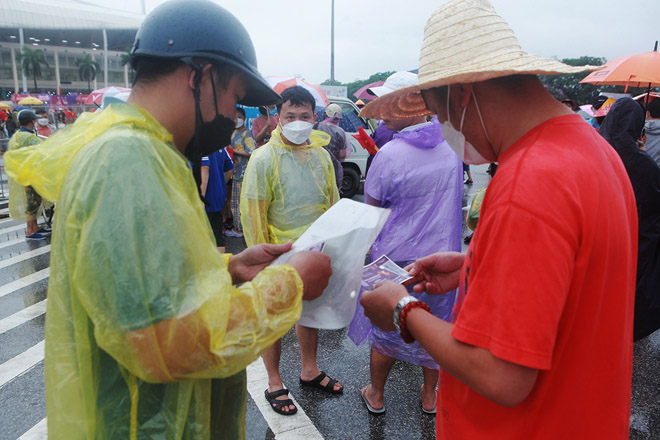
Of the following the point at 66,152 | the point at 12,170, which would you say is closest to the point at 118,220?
the point at 66,152

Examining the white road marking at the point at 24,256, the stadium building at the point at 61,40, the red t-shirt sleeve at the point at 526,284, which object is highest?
the stadium building at the point at 61,40

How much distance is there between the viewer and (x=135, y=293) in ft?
2.84

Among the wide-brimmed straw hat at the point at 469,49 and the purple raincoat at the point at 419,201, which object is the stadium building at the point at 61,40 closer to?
the purple raincoat at the point at 419,201

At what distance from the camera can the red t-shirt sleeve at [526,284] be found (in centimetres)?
85

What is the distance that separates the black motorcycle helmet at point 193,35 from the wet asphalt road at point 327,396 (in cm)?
227

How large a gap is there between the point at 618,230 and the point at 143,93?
3.88ft

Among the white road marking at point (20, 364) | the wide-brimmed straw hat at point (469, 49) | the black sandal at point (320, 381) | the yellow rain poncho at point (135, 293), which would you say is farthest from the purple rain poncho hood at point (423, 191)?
the white road marking at point (20, 364)

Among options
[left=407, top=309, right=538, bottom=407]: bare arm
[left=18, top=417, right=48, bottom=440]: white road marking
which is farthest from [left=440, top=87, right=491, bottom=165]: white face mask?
[left=18, top=417, right=48, bottom=440]: white road marking

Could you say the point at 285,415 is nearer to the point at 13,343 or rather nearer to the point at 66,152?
the point at 66,152

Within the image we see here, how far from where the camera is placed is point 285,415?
2.81 meters

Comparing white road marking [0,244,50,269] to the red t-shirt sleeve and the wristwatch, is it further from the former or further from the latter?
the red t-shirt sleeve

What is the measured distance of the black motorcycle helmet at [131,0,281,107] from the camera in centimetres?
112

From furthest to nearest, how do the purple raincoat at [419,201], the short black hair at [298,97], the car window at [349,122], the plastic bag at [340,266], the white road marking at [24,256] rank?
the car window at [349,122], the white road marking at [24,256], the short black hair at [298,97], the purple raincoat at [419,201], the plastic bag at [340,266]

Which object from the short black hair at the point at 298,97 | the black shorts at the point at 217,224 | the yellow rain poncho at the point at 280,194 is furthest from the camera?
the black shorts at the point at 217,224
